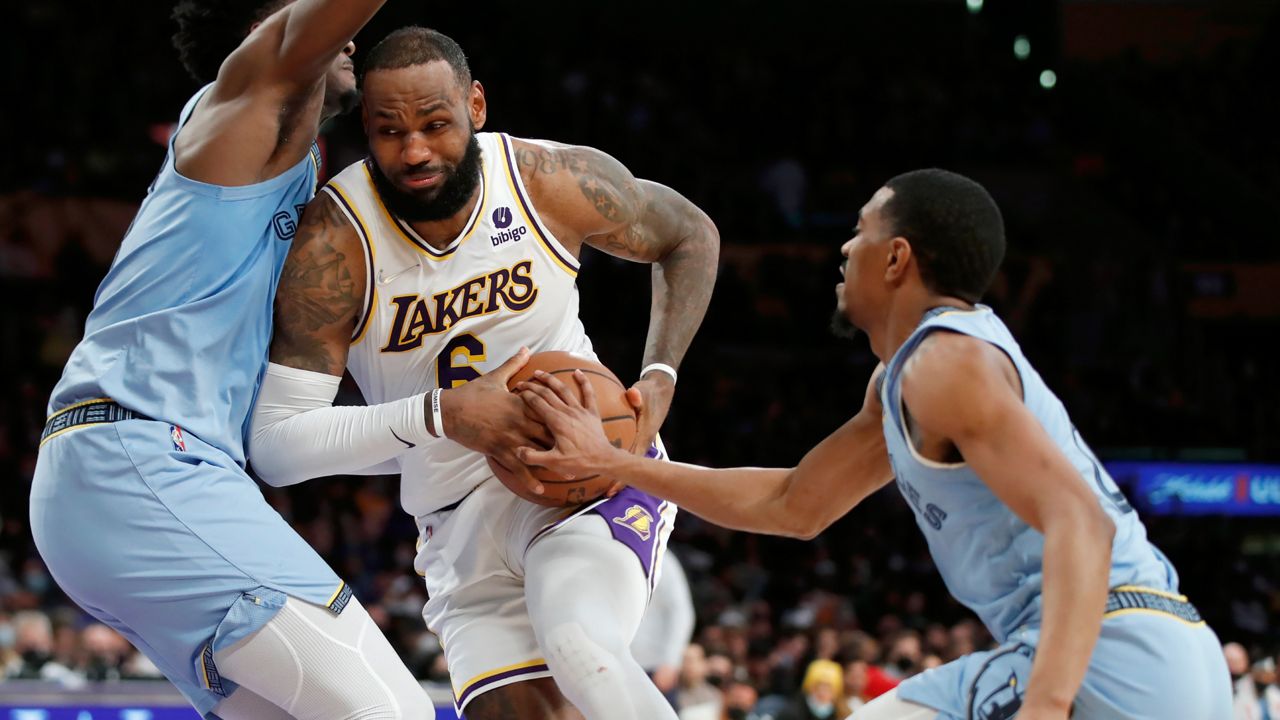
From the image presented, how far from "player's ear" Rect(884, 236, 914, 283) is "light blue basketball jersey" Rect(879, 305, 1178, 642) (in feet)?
0.42

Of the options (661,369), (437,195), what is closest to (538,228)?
(437,195)

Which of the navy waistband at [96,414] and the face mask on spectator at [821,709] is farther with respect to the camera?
the face mask on spectator at [821,709]

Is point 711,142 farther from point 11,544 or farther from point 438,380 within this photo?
point 438,380

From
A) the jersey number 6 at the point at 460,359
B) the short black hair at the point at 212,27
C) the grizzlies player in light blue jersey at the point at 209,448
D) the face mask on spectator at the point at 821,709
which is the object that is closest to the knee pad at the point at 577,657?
the grizzlies player in light blue jersey at the point at 209,448

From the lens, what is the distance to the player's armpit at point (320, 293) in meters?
3.54

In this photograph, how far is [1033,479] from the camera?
8.27 feet

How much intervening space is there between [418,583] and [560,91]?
6.65 metres

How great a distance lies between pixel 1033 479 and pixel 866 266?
27.0 inches

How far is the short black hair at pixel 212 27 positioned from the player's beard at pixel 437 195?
0.52 m

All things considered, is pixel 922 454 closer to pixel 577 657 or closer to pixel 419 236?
pixel 577 657

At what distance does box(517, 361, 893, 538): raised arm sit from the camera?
3.38m

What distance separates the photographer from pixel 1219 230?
15.9 meters

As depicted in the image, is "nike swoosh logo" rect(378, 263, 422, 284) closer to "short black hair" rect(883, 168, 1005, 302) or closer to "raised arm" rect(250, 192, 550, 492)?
"raised arm" rect(250, 192, 550, 492)

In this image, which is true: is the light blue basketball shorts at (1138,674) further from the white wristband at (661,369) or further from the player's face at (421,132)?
the player's face at (421,132)
